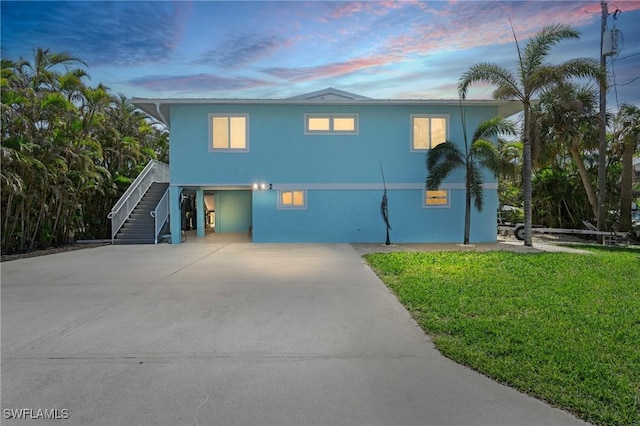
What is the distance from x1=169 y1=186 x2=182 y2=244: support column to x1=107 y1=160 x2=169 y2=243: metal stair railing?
173 cm

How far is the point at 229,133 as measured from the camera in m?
13.7

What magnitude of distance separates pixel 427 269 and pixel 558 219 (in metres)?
12.2

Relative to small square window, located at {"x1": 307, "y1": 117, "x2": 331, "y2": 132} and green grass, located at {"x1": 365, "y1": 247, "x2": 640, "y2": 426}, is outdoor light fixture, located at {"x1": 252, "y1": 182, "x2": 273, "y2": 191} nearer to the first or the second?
small square window, located at {"x1": 307, "y1": 117, "x2": 331, "y2": 132}

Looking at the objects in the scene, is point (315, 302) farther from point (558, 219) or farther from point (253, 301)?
point (558, 219)

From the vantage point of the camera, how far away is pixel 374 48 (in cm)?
1378

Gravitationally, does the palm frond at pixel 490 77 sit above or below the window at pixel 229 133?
above

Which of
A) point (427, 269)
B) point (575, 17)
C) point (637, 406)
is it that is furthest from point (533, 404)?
point (575, 17)

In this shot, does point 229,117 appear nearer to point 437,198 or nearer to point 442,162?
point 442,162

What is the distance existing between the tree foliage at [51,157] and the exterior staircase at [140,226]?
1256mm

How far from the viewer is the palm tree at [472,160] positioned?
11.8 m

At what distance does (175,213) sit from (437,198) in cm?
1001

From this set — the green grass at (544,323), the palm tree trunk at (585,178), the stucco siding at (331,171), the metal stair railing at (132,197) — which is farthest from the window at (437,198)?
the metal stair railing at (132,197)

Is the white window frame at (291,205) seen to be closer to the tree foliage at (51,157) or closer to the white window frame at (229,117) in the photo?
the white window frame at (229,117)

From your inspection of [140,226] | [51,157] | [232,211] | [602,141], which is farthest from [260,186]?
[602,141]
